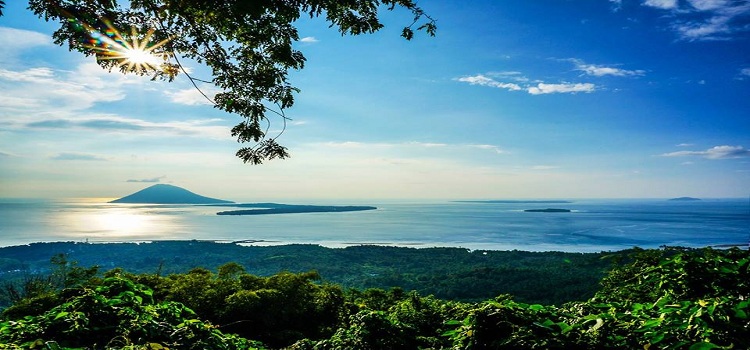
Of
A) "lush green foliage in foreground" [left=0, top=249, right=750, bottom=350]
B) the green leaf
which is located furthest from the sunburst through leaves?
the green leaf

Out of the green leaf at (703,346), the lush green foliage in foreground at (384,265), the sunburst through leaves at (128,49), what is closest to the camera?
the green leaf at (703,346)

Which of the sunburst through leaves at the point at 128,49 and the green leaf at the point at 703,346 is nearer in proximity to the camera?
the green leaf at the point at 703,346

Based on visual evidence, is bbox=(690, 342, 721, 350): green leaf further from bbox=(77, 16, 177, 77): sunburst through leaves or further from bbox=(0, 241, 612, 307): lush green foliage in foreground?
bbox=(0, 241, 612, 307): lush green foliage in foreground

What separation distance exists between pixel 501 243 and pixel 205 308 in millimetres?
75954

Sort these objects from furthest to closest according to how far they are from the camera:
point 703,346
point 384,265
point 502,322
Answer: point 384,265 < point 502,322 < point 703,346

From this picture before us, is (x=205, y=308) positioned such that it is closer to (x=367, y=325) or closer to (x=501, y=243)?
(x=367, y=325)

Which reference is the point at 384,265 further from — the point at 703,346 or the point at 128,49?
the point at 703,346

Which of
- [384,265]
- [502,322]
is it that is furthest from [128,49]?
[384,265]

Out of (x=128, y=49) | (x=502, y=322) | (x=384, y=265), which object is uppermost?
(x=128, y=49)

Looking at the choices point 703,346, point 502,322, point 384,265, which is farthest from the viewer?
point 384,265

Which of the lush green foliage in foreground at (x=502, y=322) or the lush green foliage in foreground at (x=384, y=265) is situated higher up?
the lush green foliage in foreground at (x=502, y=322)

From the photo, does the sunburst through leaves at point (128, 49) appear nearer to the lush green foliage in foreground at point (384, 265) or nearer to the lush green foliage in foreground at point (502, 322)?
the lush green foliage in foreground at point (502, 322)

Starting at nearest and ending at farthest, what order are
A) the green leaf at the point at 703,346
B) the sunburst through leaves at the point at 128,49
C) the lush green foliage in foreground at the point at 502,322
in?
1. the green leaf at the point at 703,346
2. the lush green foliage in foreground at the point at 502,322
3. the sunburst through leaves at the point at 128,49

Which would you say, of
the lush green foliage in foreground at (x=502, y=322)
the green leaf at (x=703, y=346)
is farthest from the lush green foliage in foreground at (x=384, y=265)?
the green leaf at (x=703, y=346)
